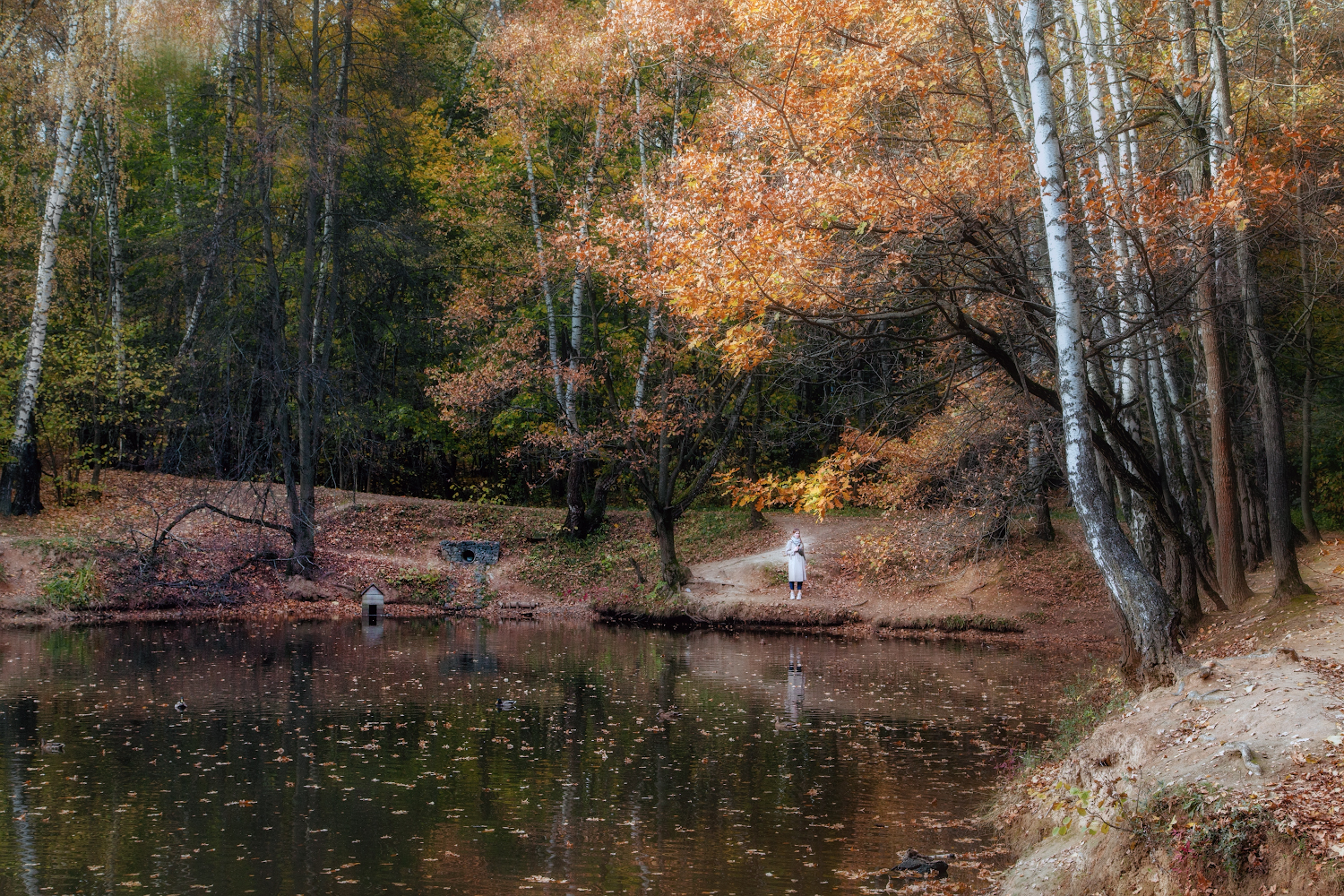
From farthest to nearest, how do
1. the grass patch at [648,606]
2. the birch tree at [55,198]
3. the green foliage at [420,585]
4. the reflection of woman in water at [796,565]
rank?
the green foliage at [420,585] → the grass patch at [648,606] → the reflection of woman in water at [796,565] → the birch tree at [55,198]

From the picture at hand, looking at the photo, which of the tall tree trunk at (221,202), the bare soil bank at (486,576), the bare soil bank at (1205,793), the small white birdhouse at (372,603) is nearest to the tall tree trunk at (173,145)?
the tall tree trunk at (221,202)

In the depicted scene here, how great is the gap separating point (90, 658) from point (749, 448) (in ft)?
51.6

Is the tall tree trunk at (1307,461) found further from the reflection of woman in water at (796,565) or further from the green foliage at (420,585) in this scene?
the green foliage at (420,585)

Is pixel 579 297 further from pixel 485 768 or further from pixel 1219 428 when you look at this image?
pixel 485 768

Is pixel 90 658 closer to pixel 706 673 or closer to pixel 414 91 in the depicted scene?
pixel 706 673

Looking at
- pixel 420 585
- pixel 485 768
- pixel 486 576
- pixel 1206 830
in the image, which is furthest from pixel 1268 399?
pixel 420 585

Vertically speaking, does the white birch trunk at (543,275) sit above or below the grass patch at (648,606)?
above

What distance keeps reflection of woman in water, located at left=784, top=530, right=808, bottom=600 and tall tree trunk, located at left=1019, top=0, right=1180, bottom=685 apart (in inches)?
511

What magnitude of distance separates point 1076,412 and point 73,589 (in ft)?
59.7

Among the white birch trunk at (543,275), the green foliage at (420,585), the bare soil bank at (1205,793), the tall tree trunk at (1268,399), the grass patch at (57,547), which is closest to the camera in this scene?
the bare soil bank at (1205,793)

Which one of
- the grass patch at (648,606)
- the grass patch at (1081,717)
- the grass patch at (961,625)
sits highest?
the grass patch at (1081,717)

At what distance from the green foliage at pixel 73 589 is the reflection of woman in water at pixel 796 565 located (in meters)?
13.3

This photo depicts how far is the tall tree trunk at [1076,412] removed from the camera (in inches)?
338

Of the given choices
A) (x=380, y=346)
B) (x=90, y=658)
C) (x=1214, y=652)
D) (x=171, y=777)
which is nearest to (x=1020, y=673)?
(x=1214, y=652)
